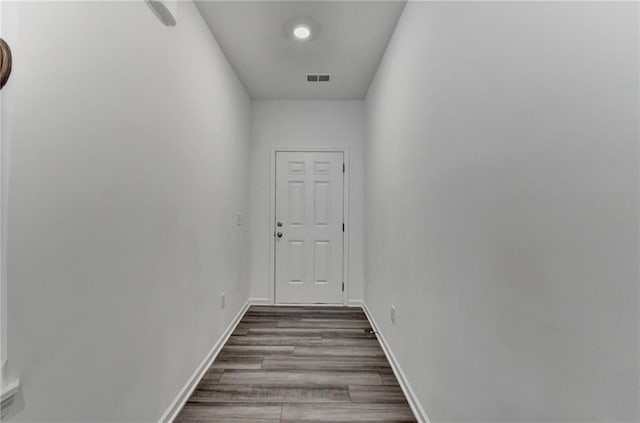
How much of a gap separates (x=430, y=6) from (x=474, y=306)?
1.51m

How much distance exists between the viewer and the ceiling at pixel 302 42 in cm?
211

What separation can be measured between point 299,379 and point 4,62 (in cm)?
216

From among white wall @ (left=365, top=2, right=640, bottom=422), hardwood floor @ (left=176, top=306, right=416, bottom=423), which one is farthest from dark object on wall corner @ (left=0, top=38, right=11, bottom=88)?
hardwood floor @ (left=176, top=306, right=416, bottom=423)

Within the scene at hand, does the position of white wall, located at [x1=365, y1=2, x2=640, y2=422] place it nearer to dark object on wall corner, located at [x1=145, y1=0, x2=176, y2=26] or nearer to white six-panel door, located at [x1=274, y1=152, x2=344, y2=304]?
dark object on wall corner, located at [x1=145, y1=0, x2=176, y2=26]

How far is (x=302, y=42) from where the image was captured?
252cm

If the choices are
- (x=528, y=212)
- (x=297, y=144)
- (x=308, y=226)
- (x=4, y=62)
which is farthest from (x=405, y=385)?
(x=297, y=144)

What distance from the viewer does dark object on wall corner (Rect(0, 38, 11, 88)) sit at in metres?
0.79

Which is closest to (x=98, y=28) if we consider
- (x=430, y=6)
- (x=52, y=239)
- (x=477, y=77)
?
(x=52, y=239)

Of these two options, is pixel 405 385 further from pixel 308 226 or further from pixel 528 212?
pixel 308 226

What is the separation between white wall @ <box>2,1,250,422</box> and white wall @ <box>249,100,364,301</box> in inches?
67.4

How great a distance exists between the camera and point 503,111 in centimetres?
97

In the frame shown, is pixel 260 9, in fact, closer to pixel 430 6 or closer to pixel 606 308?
pixel 430 6

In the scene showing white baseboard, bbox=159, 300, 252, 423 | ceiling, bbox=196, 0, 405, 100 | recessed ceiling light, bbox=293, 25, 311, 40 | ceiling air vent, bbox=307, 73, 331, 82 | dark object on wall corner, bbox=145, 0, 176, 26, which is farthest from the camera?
ceiling air vent, bbox=307, 73, 331, 82

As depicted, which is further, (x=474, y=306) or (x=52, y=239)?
(x=474, y=306)
